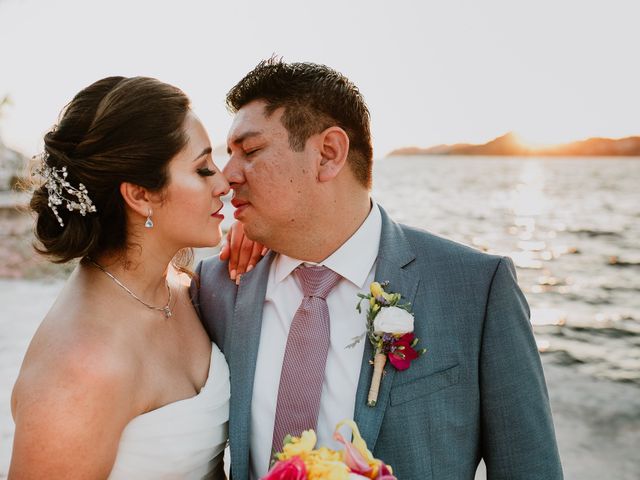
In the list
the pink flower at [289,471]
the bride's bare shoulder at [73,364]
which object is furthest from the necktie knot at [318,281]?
the pink flower at [289,471]

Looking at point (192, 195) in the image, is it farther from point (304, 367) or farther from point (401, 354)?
point (401, 354)

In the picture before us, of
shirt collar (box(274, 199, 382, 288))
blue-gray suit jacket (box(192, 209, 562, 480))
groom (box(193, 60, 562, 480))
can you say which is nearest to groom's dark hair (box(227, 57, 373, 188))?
groom (box(193, 60, 562, 480))

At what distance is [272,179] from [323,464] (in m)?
1.49

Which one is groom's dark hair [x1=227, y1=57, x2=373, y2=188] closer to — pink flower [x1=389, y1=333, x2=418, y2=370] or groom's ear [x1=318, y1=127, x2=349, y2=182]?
groom's ear [x1=318, y1=127, x2=349, y2=182]

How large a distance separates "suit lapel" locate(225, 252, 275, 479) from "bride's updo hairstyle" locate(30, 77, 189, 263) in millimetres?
618

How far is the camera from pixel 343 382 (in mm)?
2475

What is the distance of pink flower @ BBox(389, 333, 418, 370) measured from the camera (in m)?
2.30

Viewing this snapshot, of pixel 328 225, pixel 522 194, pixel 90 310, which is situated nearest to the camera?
pixel 90 310

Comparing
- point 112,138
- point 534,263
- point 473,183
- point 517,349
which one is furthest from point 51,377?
point 473,183

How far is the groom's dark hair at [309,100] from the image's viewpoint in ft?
8.99

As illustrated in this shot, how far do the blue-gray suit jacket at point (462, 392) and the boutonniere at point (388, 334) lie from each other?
0.04 meters

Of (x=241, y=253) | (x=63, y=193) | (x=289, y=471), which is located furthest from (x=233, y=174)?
(x=289, y=471)

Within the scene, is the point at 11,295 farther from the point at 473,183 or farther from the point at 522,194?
the point at 473,183

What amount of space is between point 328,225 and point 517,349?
94cm
